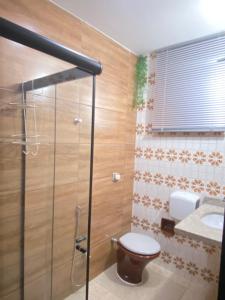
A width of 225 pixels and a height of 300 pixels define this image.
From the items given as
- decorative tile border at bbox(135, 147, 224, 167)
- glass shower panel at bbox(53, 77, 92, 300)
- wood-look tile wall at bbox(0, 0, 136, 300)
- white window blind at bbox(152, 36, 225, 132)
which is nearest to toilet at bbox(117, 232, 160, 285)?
wood-look tile wall at bbox(0, 0, 136, 300)

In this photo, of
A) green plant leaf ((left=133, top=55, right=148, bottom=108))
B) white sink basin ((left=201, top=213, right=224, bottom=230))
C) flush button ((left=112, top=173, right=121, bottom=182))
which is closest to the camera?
white sink basin ((left=201, top=213, right=224, bottom=230))

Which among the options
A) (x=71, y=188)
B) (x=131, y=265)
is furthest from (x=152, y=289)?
(x=71, y=188)

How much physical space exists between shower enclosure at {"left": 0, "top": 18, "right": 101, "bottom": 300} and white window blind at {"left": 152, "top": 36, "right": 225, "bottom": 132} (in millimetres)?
1040

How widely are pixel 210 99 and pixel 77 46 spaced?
1.33 m

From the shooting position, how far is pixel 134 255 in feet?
6.44

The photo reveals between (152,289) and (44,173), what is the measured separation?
1.55 meters

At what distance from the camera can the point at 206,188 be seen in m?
2.07

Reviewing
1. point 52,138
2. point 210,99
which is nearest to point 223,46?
point 210,99

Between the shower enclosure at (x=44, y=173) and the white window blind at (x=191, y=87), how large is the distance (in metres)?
1.04

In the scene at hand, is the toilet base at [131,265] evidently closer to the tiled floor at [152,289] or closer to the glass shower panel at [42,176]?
the tiled floor at [152,289]

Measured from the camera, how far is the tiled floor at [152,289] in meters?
1.94

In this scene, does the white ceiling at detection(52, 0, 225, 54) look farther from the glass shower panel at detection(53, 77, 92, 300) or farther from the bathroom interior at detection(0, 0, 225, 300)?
the glass shower panel at detection(53, 77, 92, 300)

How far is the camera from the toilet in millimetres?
1959

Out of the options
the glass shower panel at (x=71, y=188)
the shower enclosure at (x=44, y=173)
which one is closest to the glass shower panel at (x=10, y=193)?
the shower enclosure at (x=44, y=173)
